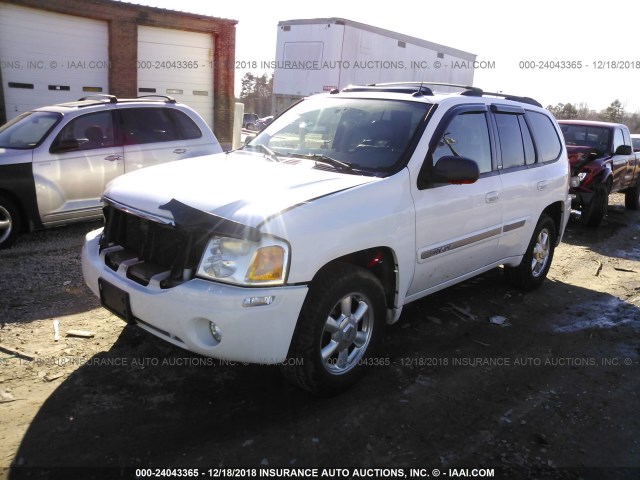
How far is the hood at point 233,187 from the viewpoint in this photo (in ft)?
9.61

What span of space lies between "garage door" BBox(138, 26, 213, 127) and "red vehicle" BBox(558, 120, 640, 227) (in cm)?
1120

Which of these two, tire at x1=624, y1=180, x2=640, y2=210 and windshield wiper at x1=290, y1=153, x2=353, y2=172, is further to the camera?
tire at x1=624, y1=180, x2=640, y2=210

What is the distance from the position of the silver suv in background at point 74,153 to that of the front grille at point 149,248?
123 inches

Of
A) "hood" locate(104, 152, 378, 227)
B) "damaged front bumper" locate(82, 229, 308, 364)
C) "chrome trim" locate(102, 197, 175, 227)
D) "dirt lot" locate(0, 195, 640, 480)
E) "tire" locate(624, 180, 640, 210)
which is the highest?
"hood" locate(104, 152, 378, 227)

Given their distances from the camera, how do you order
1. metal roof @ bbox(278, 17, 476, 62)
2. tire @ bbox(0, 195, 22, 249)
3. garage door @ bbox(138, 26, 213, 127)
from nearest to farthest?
tire @ bbox(0, 195, 22, 249)
garage door @ bbox(138, 26, 213, 127)
metal roof @ bbox(278, 17, 476, 62)

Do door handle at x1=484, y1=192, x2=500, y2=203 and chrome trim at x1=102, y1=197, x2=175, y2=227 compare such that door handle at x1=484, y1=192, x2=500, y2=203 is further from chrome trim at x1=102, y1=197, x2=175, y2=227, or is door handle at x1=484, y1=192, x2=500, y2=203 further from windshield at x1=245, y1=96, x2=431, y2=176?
chrome trim at x1=102, y1=197, x2=175, y2=227

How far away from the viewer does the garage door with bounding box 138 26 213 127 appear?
15719mm

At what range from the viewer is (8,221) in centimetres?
597

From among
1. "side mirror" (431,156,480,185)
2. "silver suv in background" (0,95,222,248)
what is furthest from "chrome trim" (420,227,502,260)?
"silver suv in background" (0,95,222,248)

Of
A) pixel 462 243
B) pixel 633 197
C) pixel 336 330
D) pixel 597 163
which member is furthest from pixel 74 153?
pixel 633 197

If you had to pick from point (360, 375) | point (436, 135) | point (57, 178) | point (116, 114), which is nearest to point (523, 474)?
point (360, 375)

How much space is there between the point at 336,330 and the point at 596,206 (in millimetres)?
7614

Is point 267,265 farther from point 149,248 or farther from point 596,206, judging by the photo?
point 596,206

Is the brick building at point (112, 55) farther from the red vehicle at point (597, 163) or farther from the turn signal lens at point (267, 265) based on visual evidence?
the turn signal lens at point (267, 265)
